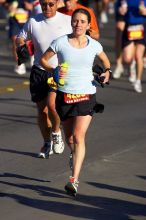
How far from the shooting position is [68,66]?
8844 mm

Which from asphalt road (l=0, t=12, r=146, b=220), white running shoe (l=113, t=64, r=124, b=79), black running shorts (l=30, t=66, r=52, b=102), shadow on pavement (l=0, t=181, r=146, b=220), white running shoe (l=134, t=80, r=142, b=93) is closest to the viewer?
shadow on pavement (l=0, t=181, r=146, b=220)

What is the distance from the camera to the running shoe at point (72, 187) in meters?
8.59

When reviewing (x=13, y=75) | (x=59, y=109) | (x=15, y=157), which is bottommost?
(x=13, y=75)

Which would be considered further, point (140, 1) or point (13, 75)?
point (13, 75)

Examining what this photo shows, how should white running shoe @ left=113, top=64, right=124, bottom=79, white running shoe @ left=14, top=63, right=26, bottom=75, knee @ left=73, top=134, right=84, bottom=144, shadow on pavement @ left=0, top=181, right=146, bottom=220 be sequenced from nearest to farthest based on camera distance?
shadow on pavement @ left=0, top=181, right=146, bottom=220
knee @ left=73, top=134, right=84, bottom=144
white running shoe @ left=113, top=64, right=124, bottom=79
white running shoe @ left=14, top=63, right=26, bottom=75

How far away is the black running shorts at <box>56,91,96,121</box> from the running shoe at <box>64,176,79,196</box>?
2.07 feet

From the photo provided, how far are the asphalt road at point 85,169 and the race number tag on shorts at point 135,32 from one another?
4.33 feet

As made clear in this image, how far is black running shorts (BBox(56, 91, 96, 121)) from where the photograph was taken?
8836 millimetres

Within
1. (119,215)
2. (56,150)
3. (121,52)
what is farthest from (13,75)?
(119,215)

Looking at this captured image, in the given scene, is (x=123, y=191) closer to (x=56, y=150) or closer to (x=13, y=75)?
(x=56, y=150)

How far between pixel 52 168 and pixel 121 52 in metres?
8.45

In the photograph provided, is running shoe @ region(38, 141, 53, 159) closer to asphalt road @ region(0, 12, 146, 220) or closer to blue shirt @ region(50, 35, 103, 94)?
asphalt road @ region(0, 12, 146, 220)

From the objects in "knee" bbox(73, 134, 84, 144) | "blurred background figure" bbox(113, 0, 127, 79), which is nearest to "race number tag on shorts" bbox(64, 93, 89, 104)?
"knee" bbox(73, 134, 84, 144)

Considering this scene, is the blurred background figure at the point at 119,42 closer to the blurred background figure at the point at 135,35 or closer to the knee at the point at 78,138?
the blurred background figure at the point at 135,35
